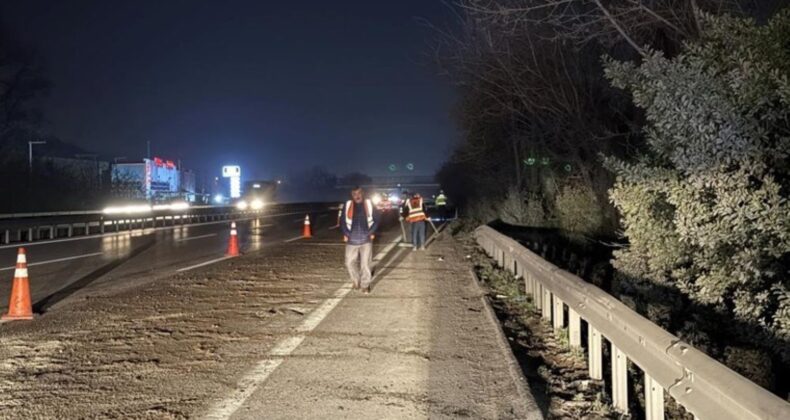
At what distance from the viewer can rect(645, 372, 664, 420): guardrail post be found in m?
4.17

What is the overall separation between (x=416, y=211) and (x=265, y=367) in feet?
37.3

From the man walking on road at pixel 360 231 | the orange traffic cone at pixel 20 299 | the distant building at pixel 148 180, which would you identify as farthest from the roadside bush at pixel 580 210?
the distant building at pixel 148 180

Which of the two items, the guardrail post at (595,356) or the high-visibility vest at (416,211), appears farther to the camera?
the high-visibility vest at (416,211)

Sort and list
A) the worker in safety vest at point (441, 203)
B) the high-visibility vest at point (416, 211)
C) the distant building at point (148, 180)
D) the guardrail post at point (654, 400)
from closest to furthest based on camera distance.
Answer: the guardrail post at point (654, 400) → the high-visibility vest at point (416, 211) → the worker in safety vest at point (441, 203) → the distant building at point (148, 180)

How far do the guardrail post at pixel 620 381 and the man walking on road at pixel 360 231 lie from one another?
214 inches

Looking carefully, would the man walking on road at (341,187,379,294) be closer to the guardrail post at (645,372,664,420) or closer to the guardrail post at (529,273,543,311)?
the guardrail post at (529,273,543,311)

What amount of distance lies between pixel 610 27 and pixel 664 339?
6569mm

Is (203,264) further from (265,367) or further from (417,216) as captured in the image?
(265,367)

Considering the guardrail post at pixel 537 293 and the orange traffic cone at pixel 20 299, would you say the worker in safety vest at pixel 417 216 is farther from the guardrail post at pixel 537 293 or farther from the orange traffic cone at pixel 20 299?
the orange traffic cone at pixel 20 299

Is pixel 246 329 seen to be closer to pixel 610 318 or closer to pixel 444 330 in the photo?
pixel 444 330

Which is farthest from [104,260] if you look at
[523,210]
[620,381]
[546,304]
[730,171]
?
[523,210]

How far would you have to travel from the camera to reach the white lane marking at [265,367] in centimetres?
473

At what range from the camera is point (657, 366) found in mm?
3994

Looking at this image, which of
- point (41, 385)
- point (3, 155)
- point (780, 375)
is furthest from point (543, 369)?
point (3, 155)
